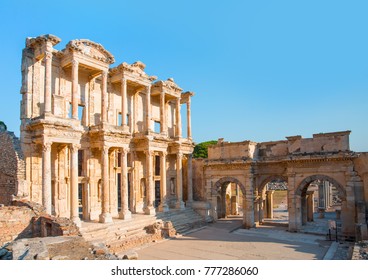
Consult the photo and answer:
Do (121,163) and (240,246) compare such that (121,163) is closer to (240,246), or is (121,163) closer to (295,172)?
(240,246)

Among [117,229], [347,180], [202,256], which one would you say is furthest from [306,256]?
[117,229]

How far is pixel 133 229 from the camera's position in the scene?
18344mm

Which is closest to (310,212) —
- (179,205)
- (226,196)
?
(226,196)

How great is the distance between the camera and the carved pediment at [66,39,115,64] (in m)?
17.8

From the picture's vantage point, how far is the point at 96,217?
1955cm

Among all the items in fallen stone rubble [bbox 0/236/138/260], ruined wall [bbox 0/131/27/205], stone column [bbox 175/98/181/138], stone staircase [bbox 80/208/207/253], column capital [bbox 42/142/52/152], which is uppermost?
stone column [bbox 175/98/181/138]

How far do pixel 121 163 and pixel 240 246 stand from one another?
378 inches

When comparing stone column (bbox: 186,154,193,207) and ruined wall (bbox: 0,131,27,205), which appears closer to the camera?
ruined wall (bbox: 0,131,27,205)

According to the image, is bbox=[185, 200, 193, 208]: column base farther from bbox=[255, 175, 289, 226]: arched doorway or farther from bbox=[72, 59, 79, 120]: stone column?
bbox=[72, 59, 79, 120]: stone column

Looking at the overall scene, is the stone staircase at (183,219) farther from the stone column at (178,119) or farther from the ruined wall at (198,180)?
the stone column at (178,119)

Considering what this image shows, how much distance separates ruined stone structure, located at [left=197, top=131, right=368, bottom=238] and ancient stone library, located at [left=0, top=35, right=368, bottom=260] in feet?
0.22

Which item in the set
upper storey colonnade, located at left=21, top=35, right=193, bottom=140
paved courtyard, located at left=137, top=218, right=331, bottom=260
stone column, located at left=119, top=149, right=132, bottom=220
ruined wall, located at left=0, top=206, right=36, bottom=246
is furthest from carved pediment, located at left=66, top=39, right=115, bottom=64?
paved courtyard, located at left=137, top=218, right=331, bottom=260

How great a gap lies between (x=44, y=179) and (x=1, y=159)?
3.55 metres
